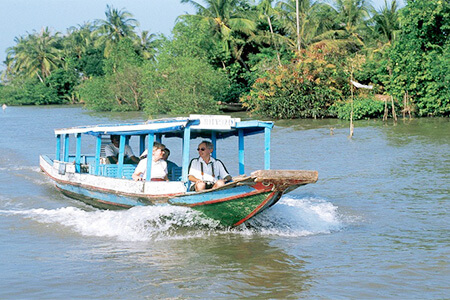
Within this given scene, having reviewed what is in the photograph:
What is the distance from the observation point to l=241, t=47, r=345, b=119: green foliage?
27188 mm

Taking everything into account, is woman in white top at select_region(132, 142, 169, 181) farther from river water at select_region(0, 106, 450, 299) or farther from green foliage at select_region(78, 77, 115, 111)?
green foliage at select_region(78, 77, 115, 111)

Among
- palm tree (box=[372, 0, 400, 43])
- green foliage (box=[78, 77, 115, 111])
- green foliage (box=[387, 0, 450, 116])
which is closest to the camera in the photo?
green foliage (box=[387, 0, 450, 116])

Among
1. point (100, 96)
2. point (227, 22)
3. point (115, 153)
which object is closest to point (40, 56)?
point (100, 96)

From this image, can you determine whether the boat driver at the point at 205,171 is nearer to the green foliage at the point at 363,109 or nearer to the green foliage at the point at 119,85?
the green foliage at the point at 363,109

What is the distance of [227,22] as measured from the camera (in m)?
37.6

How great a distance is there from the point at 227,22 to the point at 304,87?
1193cm

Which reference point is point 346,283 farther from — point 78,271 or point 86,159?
point 86,159

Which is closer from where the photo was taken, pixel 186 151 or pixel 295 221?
pixel 186 151

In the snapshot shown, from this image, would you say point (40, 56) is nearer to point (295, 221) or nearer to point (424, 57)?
point (424, 57)

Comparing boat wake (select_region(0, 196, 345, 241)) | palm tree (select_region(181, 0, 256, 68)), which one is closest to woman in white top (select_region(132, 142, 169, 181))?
boat wake (select_region(0, 196, 345, 241))

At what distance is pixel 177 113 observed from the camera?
33.0 meters

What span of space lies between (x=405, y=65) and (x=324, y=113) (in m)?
4.95

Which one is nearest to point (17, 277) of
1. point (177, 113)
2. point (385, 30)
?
point (177, 113)

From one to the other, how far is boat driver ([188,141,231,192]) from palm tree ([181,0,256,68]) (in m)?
28.7
